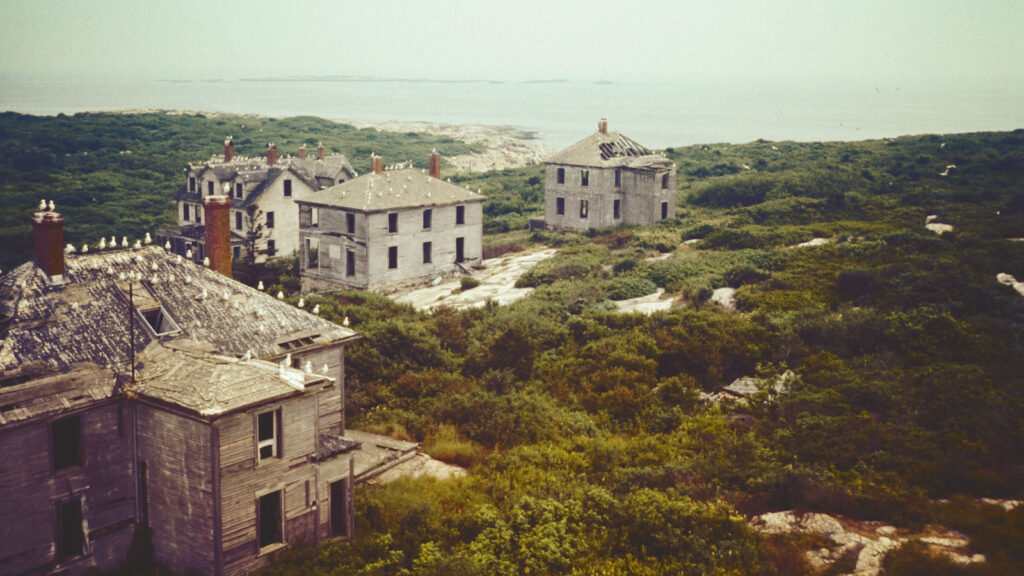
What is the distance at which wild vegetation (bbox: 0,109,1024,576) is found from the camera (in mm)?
14156

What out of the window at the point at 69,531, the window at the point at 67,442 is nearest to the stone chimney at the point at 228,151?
the window at the point at 67,442

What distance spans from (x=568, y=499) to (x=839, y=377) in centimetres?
963

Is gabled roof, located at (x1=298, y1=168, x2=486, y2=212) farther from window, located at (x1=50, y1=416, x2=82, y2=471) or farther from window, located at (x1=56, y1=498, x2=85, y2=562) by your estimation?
window, located at (x1=56, y1=498, x2=85, y2=562)

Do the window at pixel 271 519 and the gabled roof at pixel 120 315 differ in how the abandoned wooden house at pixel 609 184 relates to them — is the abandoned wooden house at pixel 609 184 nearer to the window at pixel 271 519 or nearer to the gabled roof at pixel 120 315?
the gabled roof at pixel 120 315

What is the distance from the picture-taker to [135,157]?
92.0 meters

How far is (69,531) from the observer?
14633mm

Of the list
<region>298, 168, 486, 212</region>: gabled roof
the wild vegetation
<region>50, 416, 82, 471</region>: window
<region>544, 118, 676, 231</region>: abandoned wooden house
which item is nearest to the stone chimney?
<region>298, 168, 486, 212</region>: gabled roof

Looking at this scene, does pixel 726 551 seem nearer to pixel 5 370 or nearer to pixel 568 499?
pixel 568 499

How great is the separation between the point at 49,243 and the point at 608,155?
128 ft

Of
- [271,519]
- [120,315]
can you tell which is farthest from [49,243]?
[271,519]

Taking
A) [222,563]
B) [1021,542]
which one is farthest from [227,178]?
[1021,542]

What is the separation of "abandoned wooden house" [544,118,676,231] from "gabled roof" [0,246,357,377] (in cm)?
3270

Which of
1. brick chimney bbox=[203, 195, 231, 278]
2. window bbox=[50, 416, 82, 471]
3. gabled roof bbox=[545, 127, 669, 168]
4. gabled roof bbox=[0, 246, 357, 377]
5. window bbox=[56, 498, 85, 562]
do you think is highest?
gabled roof bbox=[545, 127, 669, 168]

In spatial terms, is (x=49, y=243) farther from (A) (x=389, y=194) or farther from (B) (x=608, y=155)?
(B) (x=608, y=155)
